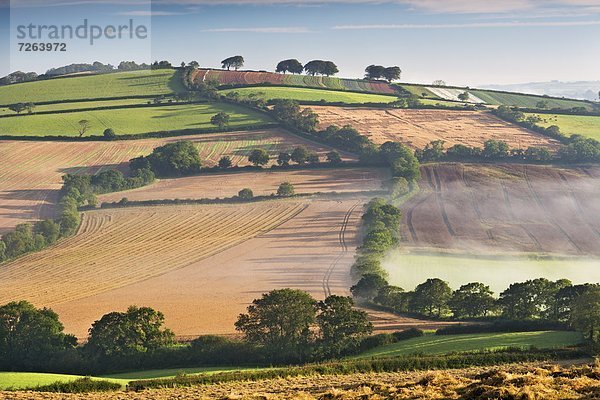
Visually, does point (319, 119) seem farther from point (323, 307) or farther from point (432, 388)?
point (432, 388)

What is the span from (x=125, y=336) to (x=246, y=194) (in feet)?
203

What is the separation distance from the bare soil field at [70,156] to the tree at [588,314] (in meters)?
77.8

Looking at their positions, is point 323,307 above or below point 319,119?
below

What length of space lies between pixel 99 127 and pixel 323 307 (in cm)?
10881

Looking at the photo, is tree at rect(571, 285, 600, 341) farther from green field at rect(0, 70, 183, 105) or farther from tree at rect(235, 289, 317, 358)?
green field at rect(0, 70, 183, 105)

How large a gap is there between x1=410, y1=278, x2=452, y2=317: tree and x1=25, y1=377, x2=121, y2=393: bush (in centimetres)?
3188

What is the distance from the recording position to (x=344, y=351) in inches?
2227

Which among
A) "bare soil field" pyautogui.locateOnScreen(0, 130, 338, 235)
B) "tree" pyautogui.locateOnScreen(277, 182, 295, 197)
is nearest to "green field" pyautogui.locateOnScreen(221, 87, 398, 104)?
"bare soil field" pyautogui.locateOnScreen(0, 130, 338, 235)

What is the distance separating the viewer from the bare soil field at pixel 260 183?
119 meters

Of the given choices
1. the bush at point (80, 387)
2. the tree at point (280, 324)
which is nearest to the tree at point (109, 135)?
the tree at point (280, 324)

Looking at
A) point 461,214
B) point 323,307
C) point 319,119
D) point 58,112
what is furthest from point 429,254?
point 58,112

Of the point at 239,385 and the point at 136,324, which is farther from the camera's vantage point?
the point at 136,324

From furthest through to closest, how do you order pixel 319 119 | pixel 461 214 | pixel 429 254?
pixel 319 119 → pixel 461 214 → pixel 429 254

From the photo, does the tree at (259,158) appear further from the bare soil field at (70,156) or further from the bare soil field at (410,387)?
the bare soil field at (410,387)
